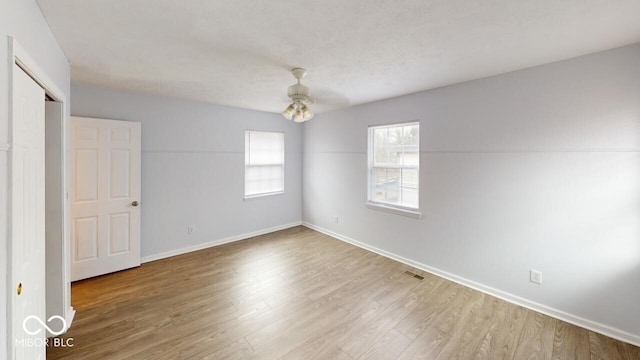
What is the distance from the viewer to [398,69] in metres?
2.65

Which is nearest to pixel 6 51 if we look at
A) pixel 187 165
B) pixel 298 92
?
pixel 298 92

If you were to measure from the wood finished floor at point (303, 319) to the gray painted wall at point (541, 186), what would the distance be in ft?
1.05

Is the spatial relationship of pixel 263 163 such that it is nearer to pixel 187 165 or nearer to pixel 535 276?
pixel 187 165

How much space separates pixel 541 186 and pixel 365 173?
2296mm

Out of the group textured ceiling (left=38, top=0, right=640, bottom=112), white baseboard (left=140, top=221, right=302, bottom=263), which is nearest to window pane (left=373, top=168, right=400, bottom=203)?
Answer: textured ceiling (left=38, top=0, right=640, bottom=112)

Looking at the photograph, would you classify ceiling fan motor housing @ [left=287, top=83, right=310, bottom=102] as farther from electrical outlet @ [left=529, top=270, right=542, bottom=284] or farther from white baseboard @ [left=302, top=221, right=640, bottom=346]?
electrical outlet @ [left=529, top=270, right=542, bottom=284]

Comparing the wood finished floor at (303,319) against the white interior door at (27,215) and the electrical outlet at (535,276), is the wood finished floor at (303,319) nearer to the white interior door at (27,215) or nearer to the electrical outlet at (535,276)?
the electrical outlet at (535,276)

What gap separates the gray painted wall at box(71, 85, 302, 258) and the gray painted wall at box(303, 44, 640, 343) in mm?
2731

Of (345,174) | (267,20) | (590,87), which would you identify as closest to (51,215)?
(267,20)

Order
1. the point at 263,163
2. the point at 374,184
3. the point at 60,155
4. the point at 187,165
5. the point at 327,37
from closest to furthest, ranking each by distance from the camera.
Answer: the point at 327,37, the point at 60,155, the point at 187,165, the point at 374,184, the point at 263,163

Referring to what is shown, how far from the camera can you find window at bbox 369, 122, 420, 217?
3.68 metres

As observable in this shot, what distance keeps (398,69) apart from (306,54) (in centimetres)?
102

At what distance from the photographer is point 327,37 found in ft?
6.47

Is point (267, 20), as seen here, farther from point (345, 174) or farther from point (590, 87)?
point (345, 174)
